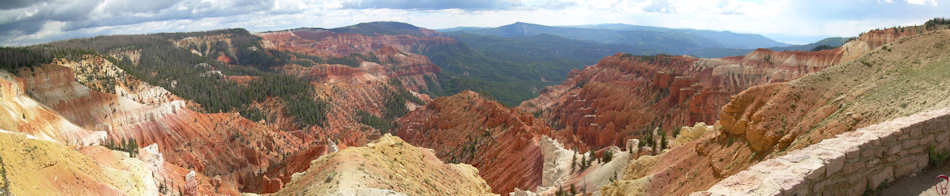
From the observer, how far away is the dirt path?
9.07 metres

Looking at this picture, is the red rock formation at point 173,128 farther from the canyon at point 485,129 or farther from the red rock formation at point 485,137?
the red rock formation at point 485,137

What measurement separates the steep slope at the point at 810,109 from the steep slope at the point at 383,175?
37.8ft

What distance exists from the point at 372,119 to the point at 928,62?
9363cm

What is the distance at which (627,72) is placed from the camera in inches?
4345

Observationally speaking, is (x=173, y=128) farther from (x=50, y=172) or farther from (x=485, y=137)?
(x=485, y=137)

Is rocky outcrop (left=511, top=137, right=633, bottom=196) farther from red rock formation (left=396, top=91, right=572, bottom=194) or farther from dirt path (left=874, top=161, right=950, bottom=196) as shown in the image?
dirt path (left=874, top=161, right=950, bottom=196)

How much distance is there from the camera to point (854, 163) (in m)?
9.05

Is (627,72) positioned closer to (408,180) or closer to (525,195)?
(525,195)

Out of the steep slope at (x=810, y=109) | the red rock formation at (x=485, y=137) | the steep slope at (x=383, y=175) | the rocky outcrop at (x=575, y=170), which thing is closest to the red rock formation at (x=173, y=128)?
the steep slope at (x=383, y=175)

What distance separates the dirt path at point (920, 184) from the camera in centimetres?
907

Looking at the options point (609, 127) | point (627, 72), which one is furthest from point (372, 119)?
point (627, 72)

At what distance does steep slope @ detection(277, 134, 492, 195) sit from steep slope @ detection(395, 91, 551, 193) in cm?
630

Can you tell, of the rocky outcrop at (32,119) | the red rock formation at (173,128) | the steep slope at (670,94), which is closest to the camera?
the rocky outcrop at (32,119)

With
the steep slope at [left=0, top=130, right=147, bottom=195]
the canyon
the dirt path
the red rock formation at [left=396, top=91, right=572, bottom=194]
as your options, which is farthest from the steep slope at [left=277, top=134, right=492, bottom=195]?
the dirt path
